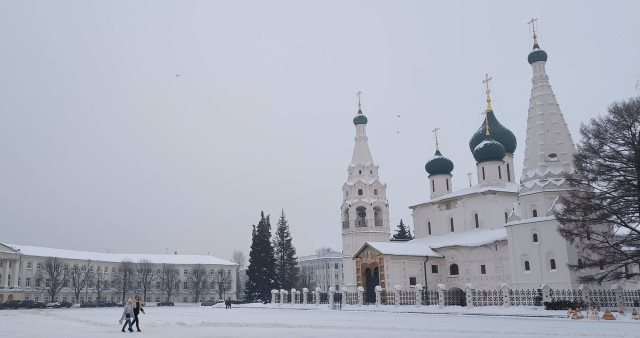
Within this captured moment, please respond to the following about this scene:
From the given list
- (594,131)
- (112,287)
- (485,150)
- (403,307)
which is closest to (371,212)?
(485,150)

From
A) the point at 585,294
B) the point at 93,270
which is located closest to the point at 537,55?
the point at 585,294

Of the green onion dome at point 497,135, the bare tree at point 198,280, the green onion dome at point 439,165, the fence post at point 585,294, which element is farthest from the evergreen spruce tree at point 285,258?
the fence post at point 585,294

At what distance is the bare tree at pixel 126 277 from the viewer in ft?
248

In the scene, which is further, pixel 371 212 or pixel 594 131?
pixel 371 212

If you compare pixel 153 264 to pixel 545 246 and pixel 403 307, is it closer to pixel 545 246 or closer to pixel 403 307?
pixel 403 307

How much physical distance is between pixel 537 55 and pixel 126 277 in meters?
61.3

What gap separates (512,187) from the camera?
137 ft

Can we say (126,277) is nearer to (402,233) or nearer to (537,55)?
(402,233)

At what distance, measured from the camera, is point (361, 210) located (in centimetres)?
4603

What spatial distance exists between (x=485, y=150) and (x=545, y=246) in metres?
12.2

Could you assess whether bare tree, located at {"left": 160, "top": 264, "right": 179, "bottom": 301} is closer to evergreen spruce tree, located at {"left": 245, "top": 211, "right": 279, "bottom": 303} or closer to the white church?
evergreen spruce tree, located at {"left": 245, "top": 211, "right": 279, "bottom": 303}

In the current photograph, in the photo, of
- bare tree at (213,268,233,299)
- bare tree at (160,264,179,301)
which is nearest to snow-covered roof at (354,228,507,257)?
bare tree at (213,268,233,299)

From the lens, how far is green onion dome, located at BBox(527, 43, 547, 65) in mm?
34188

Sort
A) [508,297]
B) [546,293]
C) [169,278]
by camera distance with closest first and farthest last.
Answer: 1. [546,293]
2. [508,297]
3. [169,278]
